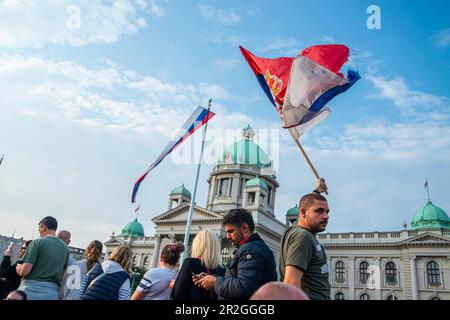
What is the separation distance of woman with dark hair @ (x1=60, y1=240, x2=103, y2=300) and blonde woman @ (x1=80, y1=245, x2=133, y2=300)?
2.96ft

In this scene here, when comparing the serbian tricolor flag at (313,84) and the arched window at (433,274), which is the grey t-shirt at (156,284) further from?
the arched window at (433,274)

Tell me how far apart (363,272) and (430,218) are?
377 inches

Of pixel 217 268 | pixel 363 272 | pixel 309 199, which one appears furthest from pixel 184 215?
pixel 309 199

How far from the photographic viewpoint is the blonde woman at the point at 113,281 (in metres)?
4.57

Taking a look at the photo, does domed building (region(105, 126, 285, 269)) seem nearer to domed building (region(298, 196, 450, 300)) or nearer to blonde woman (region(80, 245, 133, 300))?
domed building (region(298, 196, 450, 300))

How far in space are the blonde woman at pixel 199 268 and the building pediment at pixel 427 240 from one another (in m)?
37.9

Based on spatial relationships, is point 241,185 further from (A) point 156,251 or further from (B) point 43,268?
(B) point 43,268

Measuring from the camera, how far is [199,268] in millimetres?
3805

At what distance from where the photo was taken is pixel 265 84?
773 cm

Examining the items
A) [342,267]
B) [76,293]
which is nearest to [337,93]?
[76,293]

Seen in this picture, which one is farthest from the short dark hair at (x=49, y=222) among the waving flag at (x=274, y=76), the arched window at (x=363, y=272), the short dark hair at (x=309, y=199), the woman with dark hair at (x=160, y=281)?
the arched window at (x=363, y=272)

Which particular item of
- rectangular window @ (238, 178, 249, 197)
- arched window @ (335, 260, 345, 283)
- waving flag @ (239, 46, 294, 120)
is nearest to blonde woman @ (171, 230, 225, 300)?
waving flag @ (239, 46, 294, 120)

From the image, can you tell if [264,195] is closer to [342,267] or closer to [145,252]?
[342,267]
